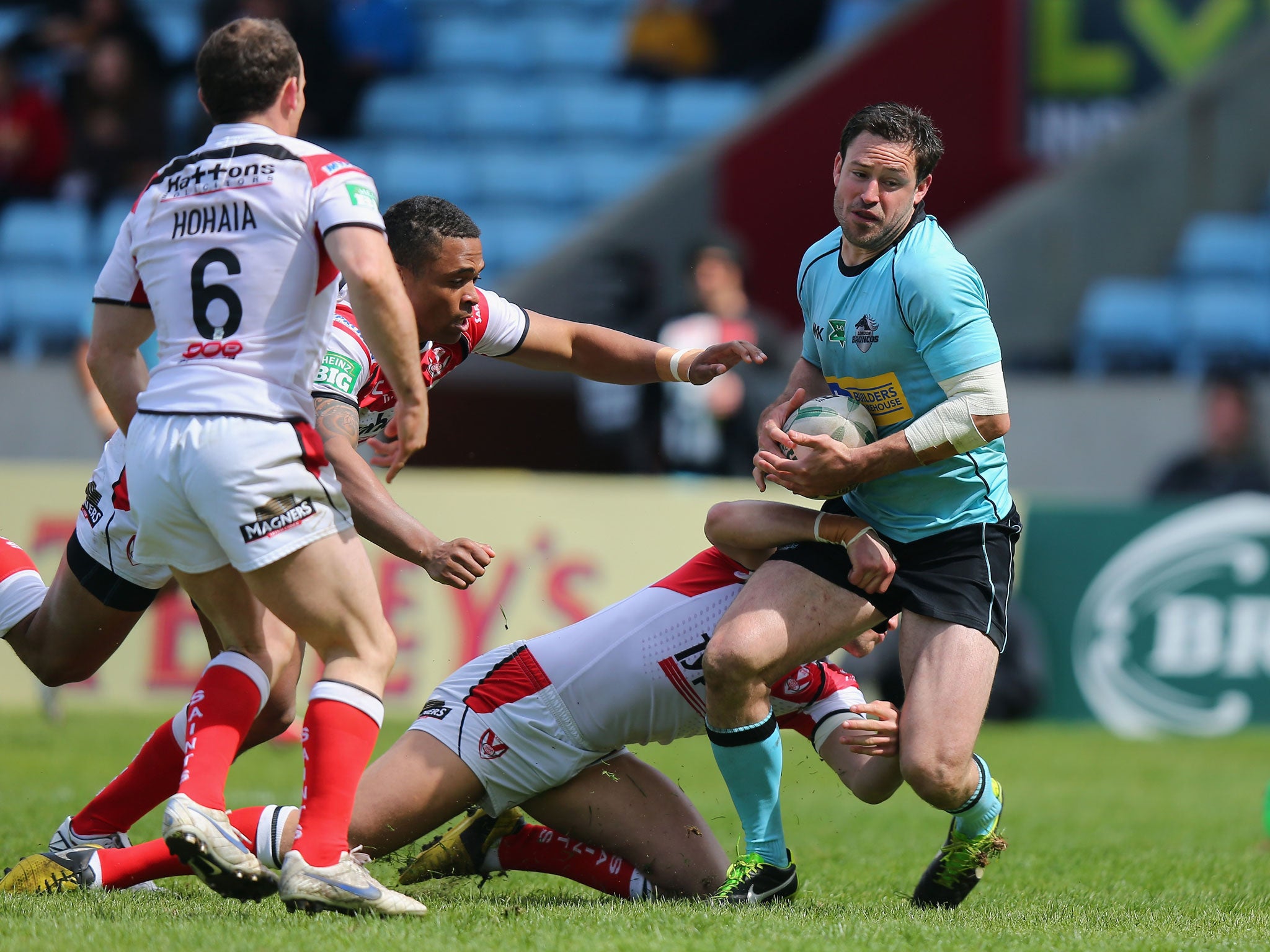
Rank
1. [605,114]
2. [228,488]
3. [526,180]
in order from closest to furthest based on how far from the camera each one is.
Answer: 1. [228,488]
2. [526,180]
3. [605,114]

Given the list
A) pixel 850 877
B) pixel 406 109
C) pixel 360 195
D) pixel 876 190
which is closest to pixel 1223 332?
pixel 406 109

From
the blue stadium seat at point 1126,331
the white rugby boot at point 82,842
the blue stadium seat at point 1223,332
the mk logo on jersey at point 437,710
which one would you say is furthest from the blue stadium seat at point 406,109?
the white rugby boot at point 82,842

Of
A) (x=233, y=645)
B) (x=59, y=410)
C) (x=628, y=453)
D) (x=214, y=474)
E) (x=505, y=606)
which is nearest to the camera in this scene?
(x=214, y=474)

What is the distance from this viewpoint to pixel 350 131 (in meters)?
16.7

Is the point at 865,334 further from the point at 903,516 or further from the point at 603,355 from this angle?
the point at 603,355

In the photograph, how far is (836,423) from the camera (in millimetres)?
4977

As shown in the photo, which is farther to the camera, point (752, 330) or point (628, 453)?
point (628, 453)

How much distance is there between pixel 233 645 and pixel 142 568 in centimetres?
57

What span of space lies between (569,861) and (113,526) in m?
1.84

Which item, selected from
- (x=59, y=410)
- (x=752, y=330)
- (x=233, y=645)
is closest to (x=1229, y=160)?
(x=752, y=330)

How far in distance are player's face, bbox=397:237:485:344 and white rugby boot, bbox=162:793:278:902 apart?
1725 mm

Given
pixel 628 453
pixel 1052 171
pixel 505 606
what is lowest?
pixel 505 606

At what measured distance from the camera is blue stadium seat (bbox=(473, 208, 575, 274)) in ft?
49.9

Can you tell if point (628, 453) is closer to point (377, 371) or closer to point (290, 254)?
point (377, 371)
